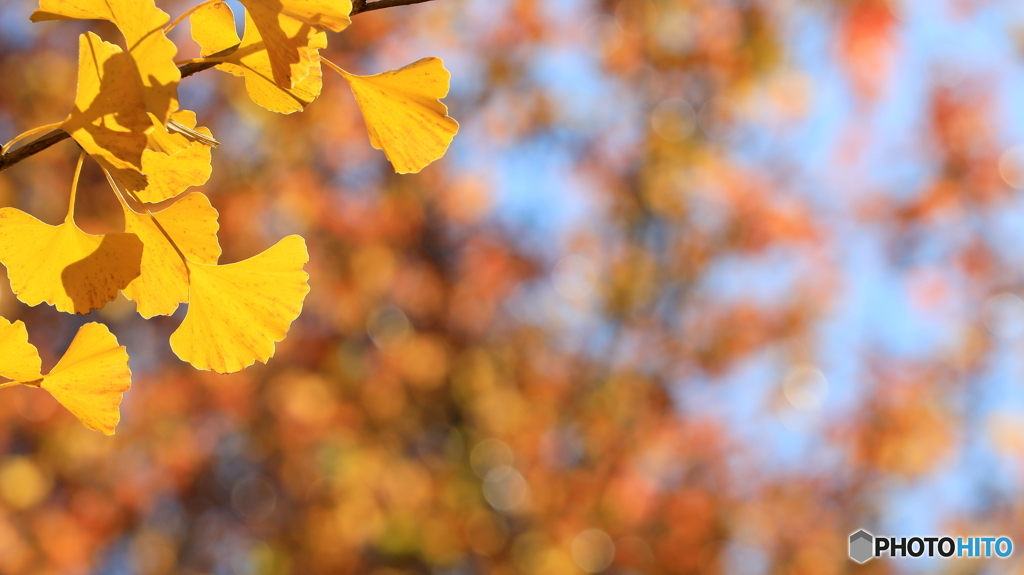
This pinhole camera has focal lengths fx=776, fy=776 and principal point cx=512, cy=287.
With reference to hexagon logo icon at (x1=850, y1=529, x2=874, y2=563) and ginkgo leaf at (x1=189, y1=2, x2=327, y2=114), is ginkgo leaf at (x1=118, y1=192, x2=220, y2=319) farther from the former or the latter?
hexagon logo icon at (x1=850, y1=529, x2=874, y2=563)

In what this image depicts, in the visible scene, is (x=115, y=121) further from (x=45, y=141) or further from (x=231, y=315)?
(x=231, y=315)

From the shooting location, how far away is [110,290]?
1.02ft

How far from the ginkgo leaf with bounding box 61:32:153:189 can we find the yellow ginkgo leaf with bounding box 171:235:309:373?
10 centimetres

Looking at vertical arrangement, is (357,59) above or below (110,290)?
above

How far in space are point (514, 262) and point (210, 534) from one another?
2.28m

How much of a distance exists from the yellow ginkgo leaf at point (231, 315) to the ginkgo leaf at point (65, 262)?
0.14 feet

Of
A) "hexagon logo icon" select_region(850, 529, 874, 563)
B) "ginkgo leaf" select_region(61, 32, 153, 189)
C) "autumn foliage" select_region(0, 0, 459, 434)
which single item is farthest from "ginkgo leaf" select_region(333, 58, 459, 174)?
"hexagon logo icon" select_region(850, 529, 874, 563)

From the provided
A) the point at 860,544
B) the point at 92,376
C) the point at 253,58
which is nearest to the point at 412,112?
the point at 253,58

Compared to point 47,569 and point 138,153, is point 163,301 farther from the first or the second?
point 47,569

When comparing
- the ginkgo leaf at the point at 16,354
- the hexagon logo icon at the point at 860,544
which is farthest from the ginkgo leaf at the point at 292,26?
the hexagon logo icon at the point at 860,544

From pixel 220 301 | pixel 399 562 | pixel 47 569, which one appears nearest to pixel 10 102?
pixel 47 569

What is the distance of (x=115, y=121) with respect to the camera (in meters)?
0.26

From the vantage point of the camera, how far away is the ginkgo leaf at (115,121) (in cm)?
26

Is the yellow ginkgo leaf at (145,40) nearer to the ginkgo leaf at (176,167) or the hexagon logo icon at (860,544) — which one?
the ginkgo leaf at (176,167)
